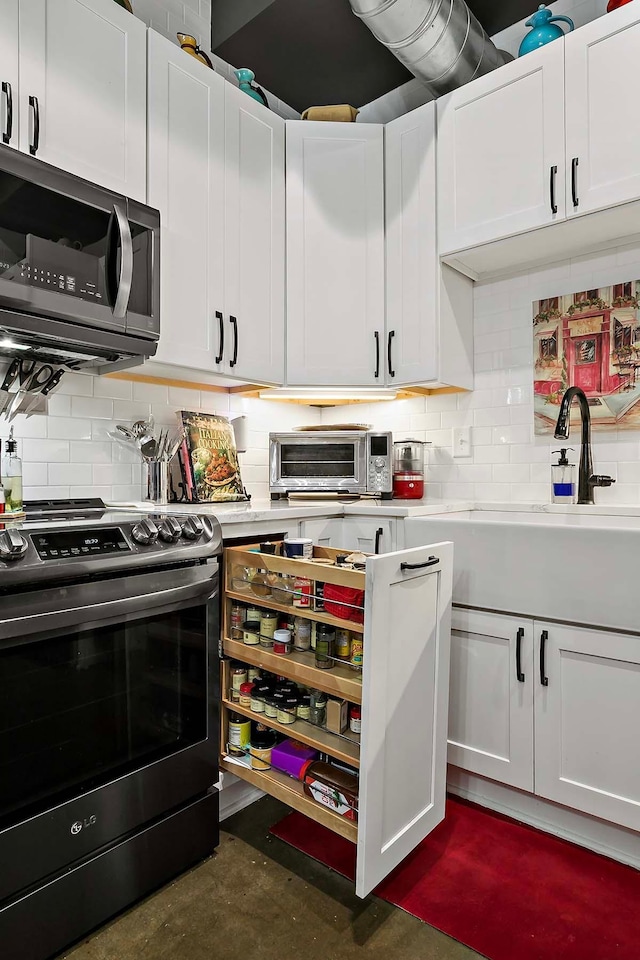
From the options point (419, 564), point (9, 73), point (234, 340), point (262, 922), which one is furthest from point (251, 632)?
point (9, 73)

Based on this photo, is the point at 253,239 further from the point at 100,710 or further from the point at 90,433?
the point at 100,710

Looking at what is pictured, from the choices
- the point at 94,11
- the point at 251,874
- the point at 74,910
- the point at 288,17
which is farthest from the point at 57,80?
the point at 251,874

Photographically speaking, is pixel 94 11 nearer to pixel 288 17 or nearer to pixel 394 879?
pixel 288 17

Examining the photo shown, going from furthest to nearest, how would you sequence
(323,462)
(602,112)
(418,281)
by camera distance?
(323,462)
(418,281)
(602,112)

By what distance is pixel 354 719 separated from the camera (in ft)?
4.73

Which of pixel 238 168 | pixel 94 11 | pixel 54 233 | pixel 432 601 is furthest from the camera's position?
pixel 238 168

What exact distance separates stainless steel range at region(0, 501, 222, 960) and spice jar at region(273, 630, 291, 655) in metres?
0.18

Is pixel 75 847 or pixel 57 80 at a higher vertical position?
pixel 57 80

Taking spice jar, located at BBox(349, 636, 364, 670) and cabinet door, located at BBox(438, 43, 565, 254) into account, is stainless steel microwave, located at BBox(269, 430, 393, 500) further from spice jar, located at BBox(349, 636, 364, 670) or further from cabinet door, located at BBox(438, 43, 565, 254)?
spice jar, located at BBox(349, 636, 364, 670)

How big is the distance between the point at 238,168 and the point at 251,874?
7.81 feet

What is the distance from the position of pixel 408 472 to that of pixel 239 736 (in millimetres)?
1377

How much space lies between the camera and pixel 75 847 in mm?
1294

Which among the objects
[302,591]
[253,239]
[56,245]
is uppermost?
[253,239]

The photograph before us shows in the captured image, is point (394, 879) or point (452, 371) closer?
point (394, 879)
